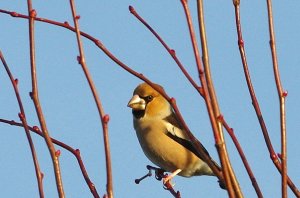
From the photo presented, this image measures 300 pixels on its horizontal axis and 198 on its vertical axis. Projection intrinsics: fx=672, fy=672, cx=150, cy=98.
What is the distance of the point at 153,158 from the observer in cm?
606

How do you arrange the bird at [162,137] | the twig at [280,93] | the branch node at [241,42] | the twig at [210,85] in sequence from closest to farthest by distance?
the twig at [210,85] → the twig at [280,93] → the branch node at [241,42] → the bird at [162,137]

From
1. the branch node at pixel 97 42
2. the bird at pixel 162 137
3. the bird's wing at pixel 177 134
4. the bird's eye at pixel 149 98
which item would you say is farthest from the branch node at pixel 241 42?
the bird's eye at pixel 149 98

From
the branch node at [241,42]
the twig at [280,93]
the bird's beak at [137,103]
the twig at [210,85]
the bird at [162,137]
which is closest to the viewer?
the twig at [210,85]

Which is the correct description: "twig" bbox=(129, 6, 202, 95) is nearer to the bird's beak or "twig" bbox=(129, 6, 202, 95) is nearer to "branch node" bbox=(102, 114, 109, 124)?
"branch node" bbox=(102, 114, 109, 124)

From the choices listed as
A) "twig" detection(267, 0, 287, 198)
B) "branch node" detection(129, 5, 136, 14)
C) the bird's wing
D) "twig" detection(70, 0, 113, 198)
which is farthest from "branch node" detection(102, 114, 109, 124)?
the bird's wing

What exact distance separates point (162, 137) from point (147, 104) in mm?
420

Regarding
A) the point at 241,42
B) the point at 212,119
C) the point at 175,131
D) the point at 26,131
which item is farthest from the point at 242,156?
the point at 175,131

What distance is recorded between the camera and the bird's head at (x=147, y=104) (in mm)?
6342

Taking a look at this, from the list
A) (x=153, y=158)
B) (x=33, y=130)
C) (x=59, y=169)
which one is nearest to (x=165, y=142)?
(x=153, y=158)

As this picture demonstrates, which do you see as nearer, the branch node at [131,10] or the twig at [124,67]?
the twig at [124,67]

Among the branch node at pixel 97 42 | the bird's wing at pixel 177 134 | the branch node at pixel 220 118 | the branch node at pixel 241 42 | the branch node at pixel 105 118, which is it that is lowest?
the branch node at pixel 220 118

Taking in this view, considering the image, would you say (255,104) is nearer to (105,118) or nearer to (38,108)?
(105,118)

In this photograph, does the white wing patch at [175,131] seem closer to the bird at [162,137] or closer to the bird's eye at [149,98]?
the bird at [162,137]

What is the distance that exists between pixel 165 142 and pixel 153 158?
0.69ft
